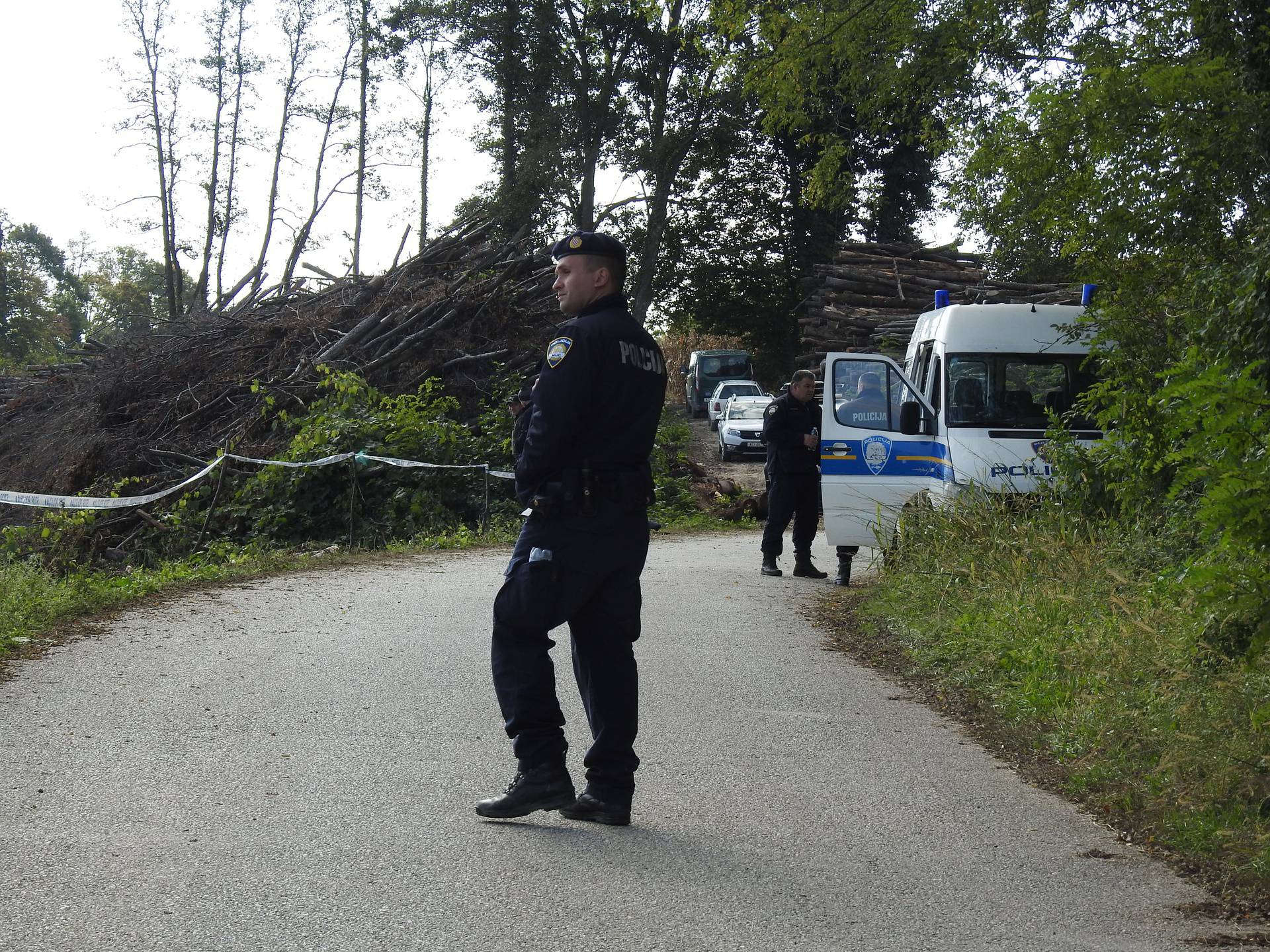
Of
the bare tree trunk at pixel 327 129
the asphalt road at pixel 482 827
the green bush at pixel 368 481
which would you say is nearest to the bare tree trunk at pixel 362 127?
the bare tree trunk at pixel 327 129

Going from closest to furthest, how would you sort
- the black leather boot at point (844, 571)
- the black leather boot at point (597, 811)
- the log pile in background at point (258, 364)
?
the black leather boot at point (597, 811) → the black leather boot at point (844, 571) → the log pile in background at point (258, 364)

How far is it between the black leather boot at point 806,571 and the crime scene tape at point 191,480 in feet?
10.0

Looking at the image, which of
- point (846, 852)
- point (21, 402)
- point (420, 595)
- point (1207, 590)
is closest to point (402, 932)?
point (846, 852)

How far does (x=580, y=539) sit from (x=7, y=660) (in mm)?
4288

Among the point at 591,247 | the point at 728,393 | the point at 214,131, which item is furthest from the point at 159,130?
the point at 591,247

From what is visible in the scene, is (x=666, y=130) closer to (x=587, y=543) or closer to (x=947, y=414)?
(x=947, y=414)

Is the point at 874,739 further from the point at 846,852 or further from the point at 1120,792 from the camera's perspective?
the point at 846,852

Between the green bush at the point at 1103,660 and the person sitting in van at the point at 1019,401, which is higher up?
the person sitting in van at the point at 1019,401

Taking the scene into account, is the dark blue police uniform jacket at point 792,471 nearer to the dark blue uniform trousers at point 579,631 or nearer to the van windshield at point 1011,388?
the van windshield at point 1011,388

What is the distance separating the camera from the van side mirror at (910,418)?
11492 mm

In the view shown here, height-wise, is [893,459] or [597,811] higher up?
[893,459]

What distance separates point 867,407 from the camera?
1192 centimetres

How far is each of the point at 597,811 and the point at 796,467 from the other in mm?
8094

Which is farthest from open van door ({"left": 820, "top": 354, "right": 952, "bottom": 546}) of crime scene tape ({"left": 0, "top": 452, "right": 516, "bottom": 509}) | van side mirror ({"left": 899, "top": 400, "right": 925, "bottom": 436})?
crime scene tape ({"left": 0, "top": 452, "right": 516, "bottom": 509})
